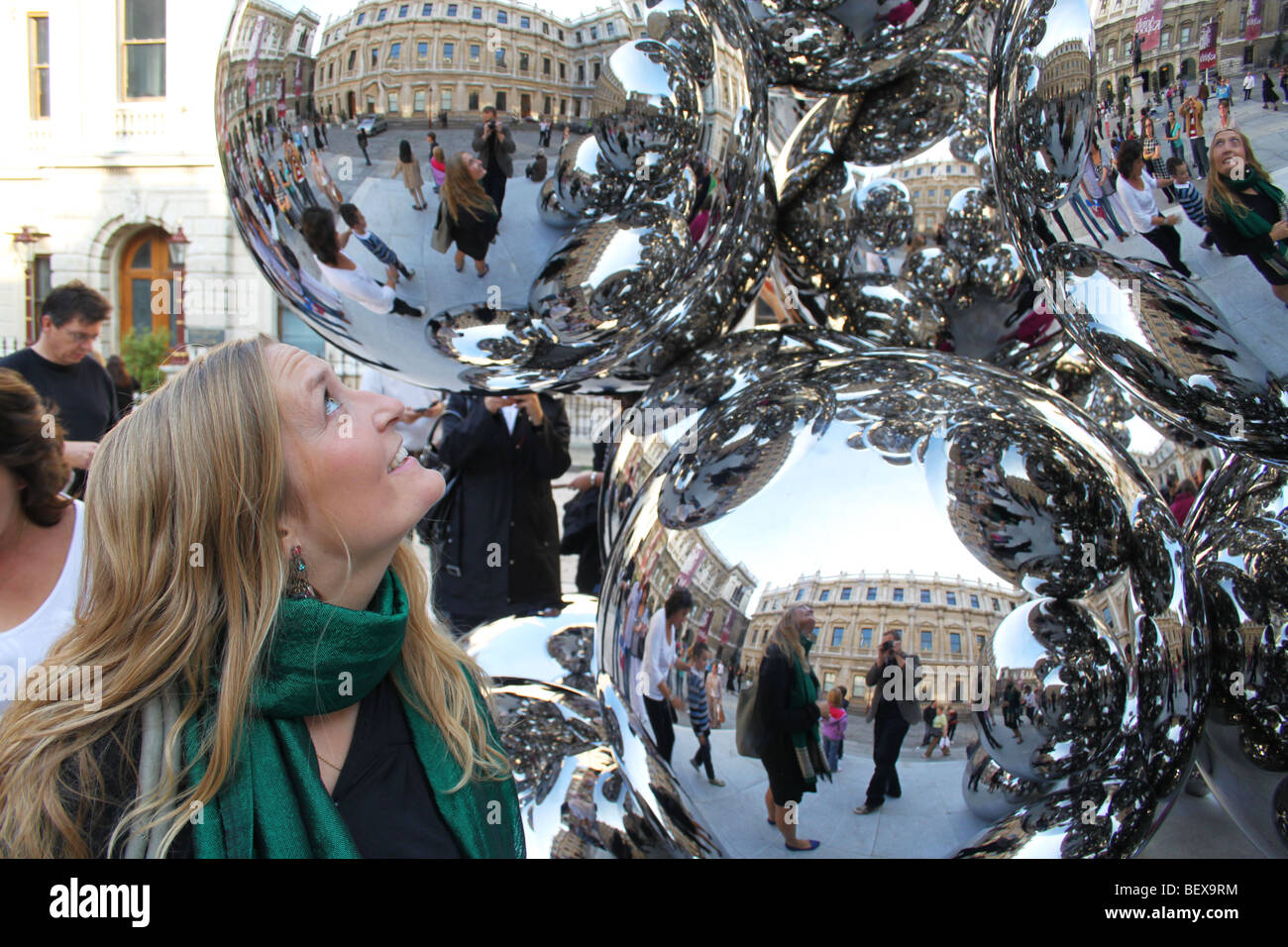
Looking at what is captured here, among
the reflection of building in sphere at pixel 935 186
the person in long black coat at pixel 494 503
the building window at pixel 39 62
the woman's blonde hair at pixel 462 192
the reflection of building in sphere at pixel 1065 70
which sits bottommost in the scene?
Answer: the person in long black coat at pixel 494 503

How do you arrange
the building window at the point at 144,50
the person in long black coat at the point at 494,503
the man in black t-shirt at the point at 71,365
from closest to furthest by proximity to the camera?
1. the person in long black coat at the point at 494,503
2. the man in black t-shirt at the point at 71,365
3. the building window at the point at 144,50

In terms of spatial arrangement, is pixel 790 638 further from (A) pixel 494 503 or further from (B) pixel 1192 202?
(A) pixel 494 503

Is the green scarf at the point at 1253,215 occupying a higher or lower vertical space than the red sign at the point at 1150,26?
lower

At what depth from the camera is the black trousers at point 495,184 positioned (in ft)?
3.03

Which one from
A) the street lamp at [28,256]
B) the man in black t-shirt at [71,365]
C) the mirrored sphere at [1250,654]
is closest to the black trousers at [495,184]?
the mirrored sphere at [1250,654]

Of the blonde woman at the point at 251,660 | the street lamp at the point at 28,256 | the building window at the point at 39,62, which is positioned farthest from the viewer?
the building window at the point at 39,62

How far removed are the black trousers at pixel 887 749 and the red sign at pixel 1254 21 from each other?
1.80 ft

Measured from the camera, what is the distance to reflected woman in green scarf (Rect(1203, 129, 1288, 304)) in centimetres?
71

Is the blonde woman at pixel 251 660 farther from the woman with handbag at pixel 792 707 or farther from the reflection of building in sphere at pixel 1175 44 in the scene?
the reflection of building in sphere at pixel 1175 44

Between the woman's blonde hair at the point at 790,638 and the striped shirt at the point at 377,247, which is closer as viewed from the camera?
the woman's blonde hair at the point at 790,638

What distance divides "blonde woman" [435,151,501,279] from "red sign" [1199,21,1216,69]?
Answer: 1.87 feet

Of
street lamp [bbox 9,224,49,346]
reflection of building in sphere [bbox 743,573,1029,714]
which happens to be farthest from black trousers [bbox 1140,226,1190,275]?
street lamp [bbox 9,224,49,346]
